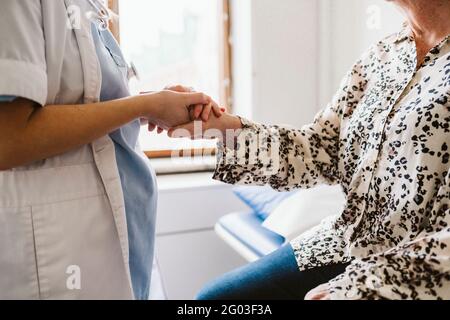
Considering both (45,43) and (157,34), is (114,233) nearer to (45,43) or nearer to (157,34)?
(45,43)

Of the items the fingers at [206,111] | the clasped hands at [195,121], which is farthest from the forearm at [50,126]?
the fingers at [206,111]

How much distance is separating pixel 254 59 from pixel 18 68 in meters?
1.45

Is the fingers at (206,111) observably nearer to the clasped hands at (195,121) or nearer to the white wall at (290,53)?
the clasped hands at (195,121)

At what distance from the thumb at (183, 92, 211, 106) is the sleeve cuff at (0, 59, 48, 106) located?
1.07 ft

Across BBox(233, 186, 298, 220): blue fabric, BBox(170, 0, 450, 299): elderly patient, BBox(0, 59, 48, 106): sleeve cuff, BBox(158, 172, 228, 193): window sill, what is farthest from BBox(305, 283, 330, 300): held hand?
BBox(158, 172, 228, 193): window sill

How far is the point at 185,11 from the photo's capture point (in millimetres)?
2105

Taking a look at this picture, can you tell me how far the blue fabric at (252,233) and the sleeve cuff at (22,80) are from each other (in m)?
0.93

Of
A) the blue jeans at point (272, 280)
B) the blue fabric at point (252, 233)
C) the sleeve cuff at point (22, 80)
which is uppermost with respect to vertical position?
the sleeve cuff at point (22, 80)

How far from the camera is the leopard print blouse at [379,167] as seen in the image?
0.70 metres

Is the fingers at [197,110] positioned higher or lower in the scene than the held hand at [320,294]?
higher

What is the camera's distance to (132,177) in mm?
874

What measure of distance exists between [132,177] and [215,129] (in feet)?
0.92

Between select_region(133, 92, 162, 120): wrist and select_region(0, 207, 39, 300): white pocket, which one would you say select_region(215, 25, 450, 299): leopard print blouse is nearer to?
select_region(133, 92, 162, 120): wrist
